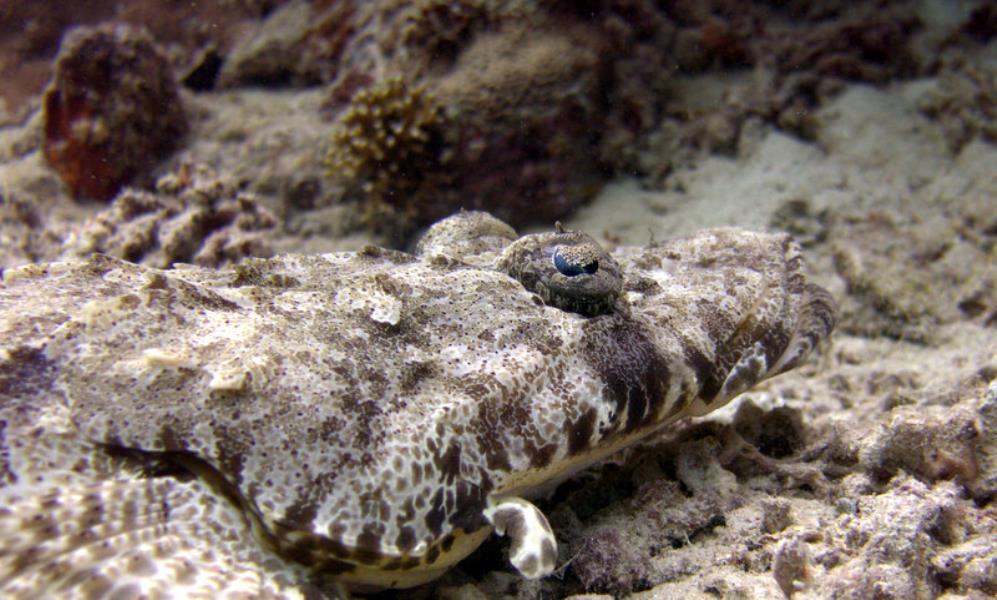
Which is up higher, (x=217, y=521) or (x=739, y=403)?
(x=217, y=521)

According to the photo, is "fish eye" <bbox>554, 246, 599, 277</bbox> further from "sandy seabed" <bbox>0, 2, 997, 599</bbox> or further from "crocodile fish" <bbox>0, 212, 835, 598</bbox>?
"sandy seabed" <bbox>0, 2, 997, 599</bbox>

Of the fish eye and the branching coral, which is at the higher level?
the fish eye

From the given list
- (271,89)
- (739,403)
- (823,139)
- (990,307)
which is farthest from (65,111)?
(990,307)

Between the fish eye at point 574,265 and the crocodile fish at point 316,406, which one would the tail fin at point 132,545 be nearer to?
the crocodile fish at point 316,406

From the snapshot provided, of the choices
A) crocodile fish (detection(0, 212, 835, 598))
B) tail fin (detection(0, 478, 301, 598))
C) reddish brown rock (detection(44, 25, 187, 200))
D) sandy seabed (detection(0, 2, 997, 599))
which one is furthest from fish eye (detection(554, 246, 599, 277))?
reddish brown rock (detection(44, 25, 187, 200))

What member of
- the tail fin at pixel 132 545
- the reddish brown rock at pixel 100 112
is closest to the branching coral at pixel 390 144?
the reddish brown rock at pixel 100 112

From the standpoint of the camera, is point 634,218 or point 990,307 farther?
point 634,218

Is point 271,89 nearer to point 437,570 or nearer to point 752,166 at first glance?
point 752,166
